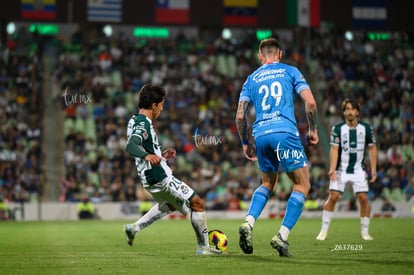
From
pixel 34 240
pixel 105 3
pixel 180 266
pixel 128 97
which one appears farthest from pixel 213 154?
pixel 180 266

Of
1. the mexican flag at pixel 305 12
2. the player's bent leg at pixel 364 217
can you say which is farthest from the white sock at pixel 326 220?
the mexican flag at pixel 305 12

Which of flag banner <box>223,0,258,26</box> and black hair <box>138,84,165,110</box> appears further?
flag banner <box>223,0,258,26</box>

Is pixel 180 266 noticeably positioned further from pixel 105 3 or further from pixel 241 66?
pixel 241 66

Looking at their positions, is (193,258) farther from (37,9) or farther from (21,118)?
(37,9)

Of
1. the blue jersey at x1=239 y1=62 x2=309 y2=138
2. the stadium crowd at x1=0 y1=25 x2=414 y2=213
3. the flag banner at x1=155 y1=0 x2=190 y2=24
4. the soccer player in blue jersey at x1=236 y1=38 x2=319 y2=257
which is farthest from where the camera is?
the flag banner at x1=155 y1=0 x2=190 y2=24

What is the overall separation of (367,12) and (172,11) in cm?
841

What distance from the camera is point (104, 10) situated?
3078 cm

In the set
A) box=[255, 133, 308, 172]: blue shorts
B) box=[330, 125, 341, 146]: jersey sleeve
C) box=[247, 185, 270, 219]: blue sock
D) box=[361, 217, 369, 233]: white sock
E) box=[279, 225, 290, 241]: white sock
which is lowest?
box=[361, 217, 369, 233]: white sock

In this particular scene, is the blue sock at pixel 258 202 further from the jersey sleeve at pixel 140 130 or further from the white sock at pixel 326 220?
the white sock at pixel 326 220

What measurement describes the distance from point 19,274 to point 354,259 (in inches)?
156

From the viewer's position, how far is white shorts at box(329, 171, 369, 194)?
47.6 ft

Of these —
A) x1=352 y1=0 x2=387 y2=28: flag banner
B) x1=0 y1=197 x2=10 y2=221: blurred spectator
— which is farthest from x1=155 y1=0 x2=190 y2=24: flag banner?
x1=0 y1=197 x2=10 y2=221: blurred spectator

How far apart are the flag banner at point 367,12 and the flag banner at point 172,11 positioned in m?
7.23

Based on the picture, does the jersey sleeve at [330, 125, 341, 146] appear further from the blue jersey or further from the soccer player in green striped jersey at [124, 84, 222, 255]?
the soccer player in green striped jersey at [124, 84, 222, 255]
